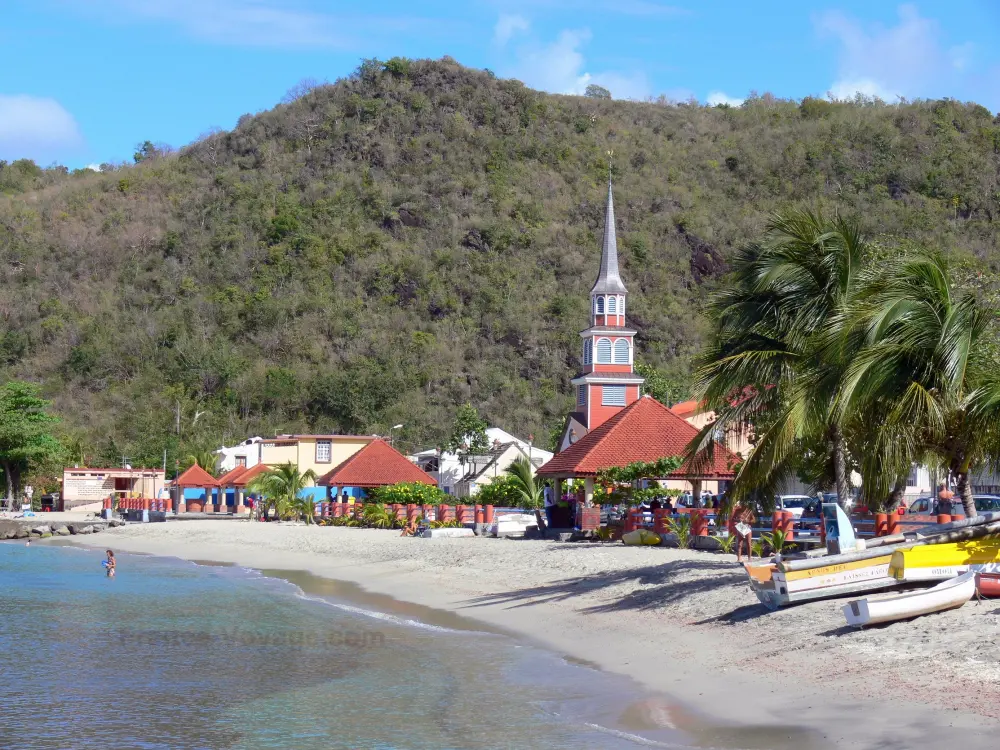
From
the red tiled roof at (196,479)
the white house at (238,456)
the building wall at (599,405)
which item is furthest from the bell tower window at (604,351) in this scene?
the white house at (238,456)

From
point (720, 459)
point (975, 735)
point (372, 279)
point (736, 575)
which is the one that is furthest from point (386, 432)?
point (975, 735)

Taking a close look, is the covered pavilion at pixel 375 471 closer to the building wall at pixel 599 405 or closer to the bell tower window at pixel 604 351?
the building wall at pixel 599 405

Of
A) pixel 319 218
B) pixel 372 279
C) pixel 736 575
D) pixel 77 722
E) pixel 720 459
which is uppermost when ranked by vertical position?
pixel 319 218

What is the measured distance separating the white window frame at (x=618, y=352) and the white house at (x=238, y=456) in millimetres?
29946

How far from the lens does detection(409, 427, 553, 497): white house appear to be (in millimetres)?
68375

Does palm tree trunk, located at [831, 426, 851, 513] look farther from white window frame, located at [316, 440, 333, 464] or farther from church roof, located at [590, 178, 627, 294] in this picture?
white window frame, located at [316, 440, 333, 464]

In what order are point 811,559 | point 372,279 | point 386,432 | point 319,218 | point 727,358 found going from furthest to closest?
point 319,218
point 372,279
point 386,432
point 727,358
point 811,559

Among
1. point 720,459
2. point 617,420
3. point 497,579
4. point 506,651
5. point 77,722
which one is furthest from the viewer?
point 617,420

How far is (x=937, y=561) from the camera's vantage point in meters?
15.9

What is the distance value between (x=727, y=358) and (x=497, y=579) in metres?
9.97

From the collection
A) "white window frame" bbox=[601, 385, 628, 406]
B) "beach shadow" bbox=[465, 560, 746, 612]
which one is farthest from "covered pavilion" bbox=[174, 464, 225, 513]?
"beach shadow" bbox=[465, 560, 746, 612]

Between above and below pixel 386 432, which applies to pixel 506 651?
below

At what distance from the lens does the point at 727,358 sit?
789 inches

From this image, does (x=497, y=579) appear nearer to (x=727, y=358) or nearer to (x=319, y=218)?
(x=727, y=358)
